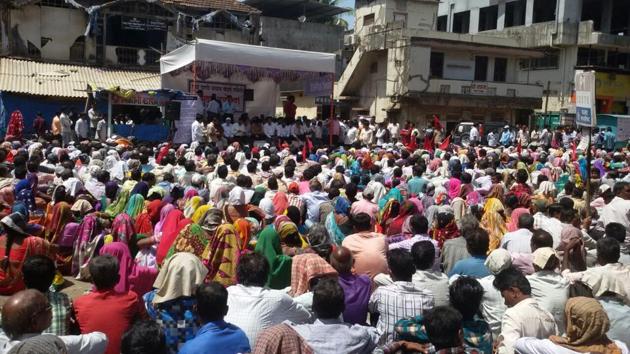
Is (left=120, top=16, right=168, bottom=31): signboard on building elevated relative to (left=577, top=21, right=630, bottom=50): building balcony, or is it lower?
lower

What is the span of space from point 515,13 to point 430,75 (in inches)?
535

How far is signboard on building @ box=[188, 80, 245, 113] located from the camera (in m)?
21.3

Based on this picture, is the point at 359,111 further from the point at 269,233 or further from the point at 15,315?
the point at 15,315

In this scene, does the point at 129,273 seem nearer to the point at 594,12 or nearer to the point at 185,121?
the point at 185,121

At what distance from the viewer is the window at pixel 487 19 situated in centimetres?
4140

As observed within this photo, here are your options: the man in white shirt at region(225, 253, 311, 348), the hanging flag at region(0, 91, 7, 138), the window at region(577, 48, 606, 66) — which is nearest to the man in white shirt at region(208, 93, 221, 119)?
the hanging flag at region(0, 91, 7, 138)

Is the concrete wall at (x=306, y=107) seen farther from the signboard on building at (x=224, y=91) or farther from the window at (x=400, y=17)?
the signboard on building at (x=224, y=91)

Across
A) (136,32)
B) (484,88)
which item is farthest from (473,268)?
(484,88)

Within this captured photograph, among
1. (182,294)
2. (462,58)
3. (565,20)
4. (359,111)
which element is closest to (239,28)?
(359,111)

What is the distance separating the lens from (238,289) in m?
4.03

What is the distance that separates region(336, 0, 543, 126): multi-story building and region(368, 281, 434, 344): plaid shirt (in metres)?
25.3

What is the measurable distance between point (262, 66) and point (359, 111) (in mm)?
14349

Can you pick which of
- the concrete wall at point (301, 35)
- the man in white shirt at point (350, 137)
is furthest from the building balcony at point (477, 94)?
the man in white shirt at point (350, 137)

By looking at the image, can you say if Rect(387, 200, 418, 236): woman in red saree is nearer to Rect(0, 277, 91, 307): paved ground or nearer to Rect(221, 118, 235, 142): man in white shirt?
Rect(0, 277, 91, 307): paved ground
